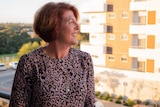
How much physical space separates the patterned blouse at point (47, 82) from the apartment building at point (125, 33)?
5.03ft

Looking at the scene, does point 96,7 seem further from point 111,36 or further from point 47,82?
point 47,82

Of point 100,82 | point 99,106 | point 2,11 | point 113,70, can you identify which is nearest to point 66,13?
point 99,106

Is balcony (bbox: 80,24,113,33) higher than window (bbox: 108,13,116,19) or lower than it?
lower

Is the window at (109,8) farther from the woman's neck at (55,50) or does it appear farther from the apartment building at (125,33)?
the woman's neck at (55,50)

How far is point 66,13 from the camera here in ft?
3.00

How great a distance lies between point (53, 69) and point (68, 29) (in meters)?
0.15

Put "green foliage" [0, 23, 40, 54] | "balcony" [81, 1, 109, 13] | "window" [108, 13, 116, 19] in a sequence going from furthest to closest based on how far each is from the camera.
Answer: "window" [108, 13, 116, 19] < "balcony" [81, 1, 109, 13] < "green foliage" [0, 23, 40, 54]

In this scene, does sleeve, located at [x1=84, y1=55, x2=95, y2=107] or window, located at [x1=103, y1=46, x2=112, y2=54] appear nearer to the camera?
sleeve, located at [x1=84, y1=55, x2=95, y2=107]

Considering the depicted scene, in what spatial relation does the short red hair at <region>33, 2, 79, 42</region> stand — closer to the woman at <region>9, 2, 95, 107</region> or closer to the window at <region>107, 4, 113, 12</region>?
the woman at <region>9, 2, 95, 107</region>

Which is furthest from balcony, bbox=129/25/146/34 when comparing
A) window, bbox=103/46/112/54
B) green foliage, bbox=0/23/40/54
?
green foliage, bbox=0/23/40/54

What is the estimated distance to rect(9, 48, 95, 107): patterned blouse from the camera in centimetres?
90

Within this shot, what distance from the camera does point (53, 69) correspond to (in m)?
0.93

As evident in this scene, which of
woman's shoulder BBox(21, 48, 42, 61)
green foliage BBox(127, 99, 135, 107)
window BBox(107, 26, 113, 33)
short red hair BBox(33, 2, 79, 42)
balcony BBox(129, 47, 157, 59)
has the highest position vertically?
short red hair BBox(33, 2, 79, 42)

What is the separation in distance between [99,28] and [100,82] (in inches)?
38.8
